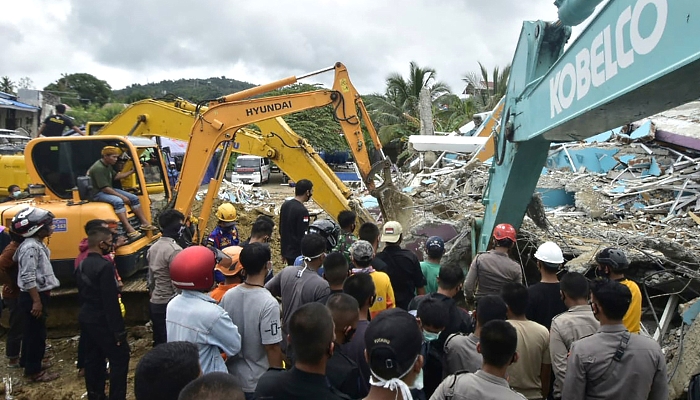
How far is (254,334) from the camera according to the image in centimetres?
317

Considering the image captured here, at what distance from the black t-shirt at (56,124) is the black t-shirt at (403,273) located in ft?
23.4

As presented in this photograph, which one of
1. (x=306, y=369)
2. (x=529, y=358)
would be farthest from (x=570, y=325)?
(x=306, y=369)

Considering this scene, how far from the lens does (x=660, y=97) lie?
2.24 metres

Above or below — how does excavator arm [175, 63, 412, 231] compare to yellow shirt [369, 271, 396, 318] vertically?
above

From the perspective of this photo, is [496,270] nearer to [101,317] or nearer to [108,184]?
[101,317]

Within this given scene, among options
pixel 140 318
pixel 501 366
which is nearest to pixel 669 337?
pixel 501 366

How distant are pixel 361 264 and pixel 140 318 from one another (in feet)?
13.8

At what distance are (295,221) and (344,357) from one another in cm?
355

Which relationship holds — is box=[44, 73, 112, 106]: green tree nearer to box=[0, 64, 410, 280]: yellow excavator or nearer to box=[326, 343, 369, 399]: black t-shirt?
box=[0, 64, 410, 280]: yellow excavator

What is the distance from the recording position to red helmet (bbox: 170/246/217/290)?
115 inches

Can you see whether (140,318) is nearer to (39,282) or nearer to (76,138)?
(39,282)

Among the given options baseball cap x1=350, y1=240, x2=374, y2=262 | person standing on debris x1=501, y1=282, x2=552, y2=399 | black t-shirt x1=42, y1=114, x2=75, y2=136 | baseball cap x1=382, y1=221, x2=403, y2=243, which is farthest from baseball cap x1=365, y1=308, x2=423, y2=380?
black t-shirt x1=42, y1=114, x2=75, y2=136

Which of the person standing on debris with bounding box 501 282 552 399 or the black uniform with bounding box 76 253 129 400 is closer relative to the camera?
the person standing on debris with bounding box 501 282 552 399

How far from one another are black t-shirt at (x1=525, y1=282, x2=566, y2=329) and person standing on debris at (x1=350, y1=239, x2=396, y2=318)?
108cm
